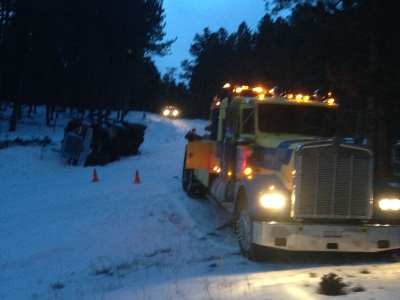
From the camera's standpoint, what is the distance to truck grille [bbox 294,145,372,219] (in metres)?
8.82

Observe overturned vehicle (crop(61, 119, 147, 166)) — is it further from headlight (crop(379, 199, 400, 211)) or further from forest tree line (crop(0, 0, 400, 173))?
headlight (crop(379, 199, 400, 211))

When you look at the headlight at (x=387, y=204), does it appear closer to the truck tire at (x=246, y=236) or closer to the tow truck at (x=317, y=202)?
the tow truck at (x=317, y=202)

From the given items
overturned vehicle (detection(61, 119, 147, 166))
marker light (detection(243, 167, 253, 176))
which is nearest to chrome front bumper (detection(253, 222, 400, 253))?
marker light (detection(243, 167, 253, 176))

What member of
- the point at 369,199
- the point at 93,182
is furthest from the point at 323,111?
the point at 93,182

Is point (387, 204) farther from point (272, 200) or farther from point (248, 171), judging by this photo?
point (248, 171)

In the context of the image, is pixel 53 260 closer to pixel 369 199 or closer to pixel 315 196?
pixel 315 196

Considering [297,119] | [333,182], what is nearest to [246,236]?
[333,182]

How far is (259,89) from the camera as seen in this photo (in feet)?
40.1

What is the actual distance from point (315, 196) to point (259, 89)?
3912 millimetres

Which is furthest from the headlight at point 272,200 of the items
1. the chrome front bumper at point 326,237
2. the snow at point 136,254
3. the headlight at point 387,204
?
the headlight at point 387,204

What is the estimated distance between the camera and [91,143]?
24.2 m

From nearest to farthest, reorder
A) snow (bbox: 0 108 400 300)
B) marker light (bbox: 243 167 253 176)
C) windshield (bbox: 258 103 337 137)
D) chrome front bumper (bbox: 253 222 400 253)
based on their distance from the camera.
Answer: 1. snow (bbox: 0 108 400 300)
2. chrome front bumper (bbox: 253 222 400 253)
3. marker light (bbox: 243 167 253 176)
4. windshield (bbox: 258 103 337 137)

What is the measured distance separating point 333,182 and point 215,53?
55.4m

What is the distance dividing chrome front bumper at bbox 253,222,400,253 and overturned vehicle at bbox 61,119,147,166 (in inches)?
642
